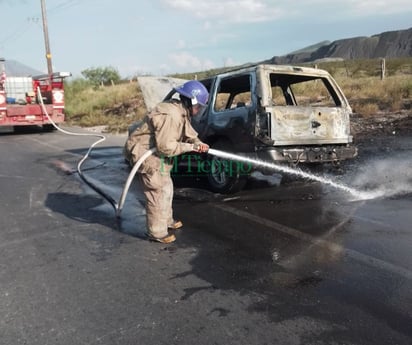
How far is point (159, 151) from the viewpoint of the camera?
180 inches

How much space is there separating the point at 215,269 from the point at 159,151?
1324 millimetres

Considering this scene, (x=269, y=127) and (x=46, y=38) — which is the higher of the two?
(x=46, y=38)

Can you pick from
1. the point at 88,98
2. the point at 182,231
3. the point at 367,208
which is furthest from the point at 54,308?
the point at 88,98

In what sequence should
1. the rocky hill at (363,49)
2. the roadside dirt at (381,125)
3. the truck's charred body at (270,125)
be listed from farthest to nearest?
the rocky hill at (363,49)
the roadside dirt at (381,125)
the truck's charred body at (270,125)

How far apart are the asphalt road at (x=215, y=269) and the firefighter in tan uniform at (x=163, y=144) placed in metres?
0.32

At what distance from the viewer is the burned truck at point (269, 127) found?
6.10 m

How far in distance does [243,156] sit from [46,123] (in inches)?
471

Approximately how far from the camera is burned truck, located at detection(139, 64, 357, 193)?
Result: 20.0 feet

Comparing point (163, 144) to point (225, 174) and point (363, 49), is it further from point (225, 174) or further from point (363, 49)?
point (363, 49)

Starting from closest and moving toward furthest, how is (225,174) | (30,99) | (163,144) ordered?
(163,144)
(225,174)
(30,99)

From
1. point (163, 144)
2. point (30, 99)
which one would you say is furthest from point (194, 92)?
point (30, 99)

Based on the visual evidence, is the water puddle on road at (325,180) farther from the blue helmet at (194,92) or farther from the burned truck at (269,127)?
the blue helmet at (194,92)

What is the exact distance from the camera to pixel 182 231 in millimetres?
5141

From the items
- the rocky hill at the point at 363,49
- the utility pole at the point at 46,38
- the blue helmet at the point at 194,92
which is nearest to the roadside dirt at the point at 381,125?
the blue helmet at the point at 194,92
